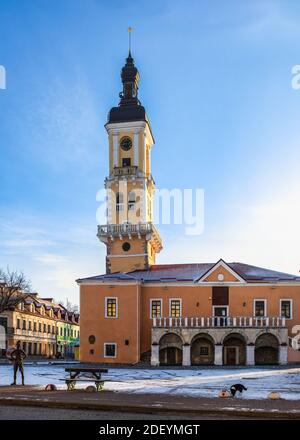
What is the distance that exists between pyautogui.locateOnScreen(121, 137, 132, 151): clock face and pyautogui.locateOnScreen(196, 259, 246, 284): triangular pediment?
53.4 feet

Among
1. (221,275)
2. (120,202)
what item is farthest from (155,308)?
(120,202)

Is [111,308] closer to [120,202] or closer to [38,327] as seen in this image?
[120,202]

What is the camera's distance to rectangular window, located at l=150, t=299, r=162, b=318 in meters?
44.2

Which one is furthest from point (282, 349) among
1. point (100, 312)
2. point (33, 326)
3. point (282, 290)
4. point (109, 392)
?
point (33, 326)

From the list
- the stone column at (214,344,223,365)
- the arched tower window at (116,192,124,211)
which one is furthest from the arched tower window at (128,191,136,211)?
the stone column at (214,344,223,365)

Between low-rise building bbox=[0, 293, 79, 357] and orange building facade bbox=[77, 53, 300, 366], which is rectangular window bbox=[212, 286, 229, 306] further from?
low-rise building bbox=[0, 293, 79, 357]

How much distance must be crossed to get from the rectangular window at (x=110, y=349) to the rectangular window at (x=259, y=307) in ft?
36.8

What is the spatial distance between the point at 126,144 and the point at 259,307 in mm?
20712

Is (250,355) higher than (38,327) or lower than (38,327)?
higher

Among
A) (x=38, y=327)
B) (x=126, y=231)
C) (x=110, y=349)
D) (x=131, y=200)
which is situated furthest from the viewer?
(x=38, y=327)

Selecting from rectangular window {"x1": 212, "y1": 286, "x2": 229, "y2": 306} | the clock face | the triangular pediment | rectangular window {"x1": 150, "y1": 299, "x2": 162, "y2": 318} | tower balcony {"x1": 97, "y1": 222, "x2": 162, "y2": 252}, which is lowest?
rectangular window {"x1": 150, "y1": 299, "x2": 162, "y2": 318}

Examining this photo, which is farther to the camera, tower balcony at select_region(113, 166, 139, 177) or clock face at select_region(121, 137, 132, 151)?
clock face at select_region(121, 137, 132, 151)

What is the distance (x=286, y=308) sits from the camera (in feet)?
140

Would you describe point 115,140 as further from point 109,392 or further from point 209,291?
point 109,392
